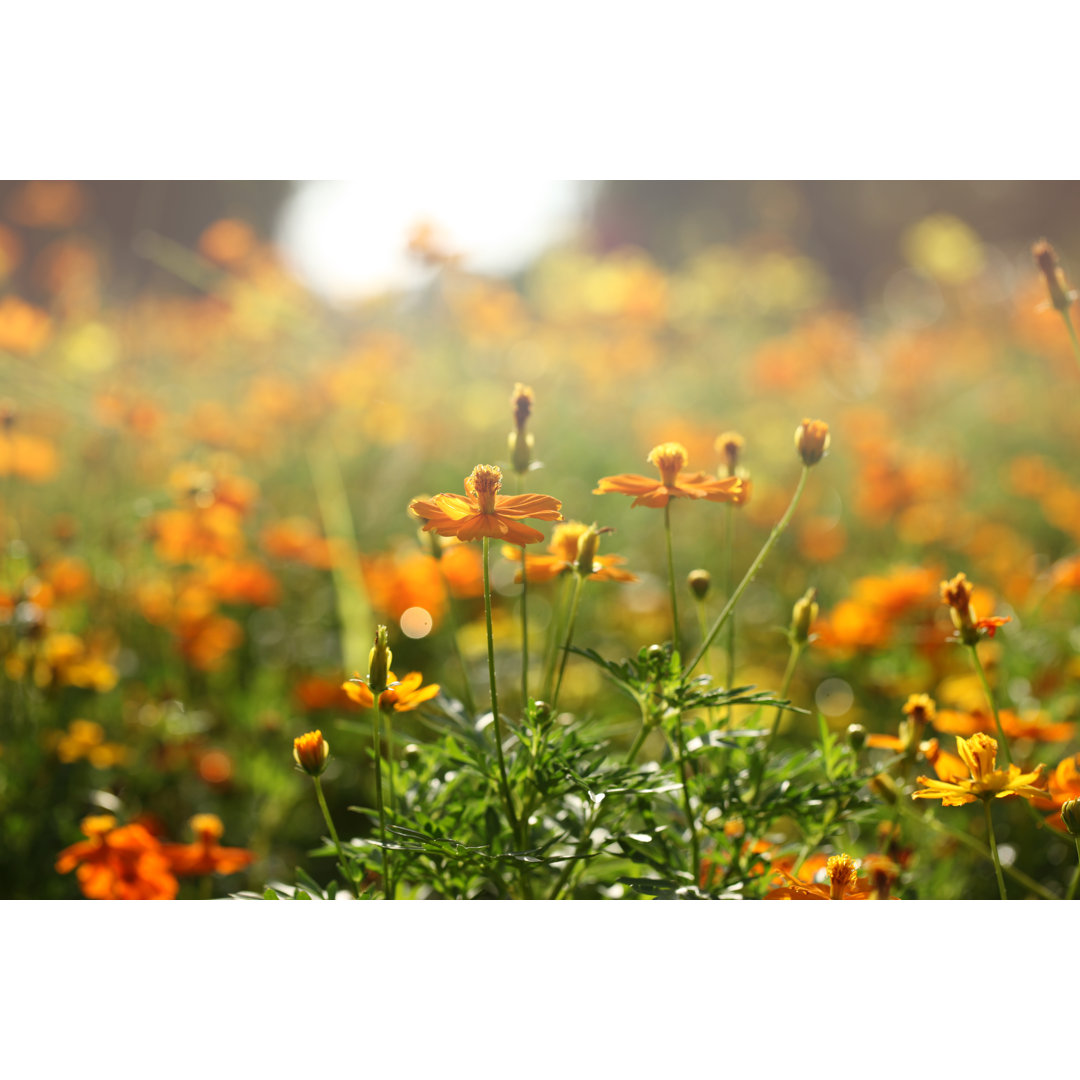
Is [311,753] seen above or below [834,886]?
above

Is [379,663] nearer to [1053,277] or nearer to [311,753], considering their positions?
[311,753]

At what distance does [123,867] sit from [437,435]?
136 centimetres

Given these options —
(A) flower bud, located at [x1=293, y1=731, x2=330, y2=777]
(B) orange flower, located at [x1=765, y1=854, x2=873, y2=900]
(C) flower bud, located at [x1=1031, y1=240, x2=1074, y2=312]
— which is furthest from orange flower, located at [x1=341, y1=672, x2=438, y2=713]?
(C) flower bud, located at [x1=1031, y1=240, x2=1074, y2=312]

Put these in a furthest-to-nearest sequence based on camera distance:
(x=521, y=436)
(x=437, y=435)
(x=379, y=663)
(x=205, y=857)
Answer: (x=437, y=435) → (x=205, y=857) → (x=521, y=436) → (x=379, y=663)

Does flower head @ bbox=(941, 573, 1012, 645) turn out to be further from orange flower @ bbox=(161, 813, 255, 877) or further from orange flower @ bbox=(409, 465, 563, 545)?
orange flower @ bbox=(161, 813, 255, 877)

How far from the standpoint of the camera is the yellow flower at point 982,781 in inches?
22.8

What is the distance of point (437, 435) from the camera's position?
6.59ft

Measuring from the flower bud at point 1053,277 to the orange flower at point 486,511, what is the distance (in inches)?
19.0

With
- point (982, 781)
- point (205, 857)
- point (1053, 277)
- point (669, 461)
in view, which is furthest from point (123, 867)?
point (1053, 277)

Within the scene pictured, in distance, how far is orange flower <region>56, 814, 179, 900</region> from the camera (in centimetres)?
75

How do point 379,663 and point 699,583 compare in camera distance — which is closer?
point 379,663

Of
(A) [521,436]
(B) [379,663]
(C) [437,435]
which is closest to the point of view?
(B) [379,663]

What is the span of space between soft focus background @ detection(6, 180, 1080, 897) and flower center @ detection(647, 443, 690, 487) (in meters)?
0.47
